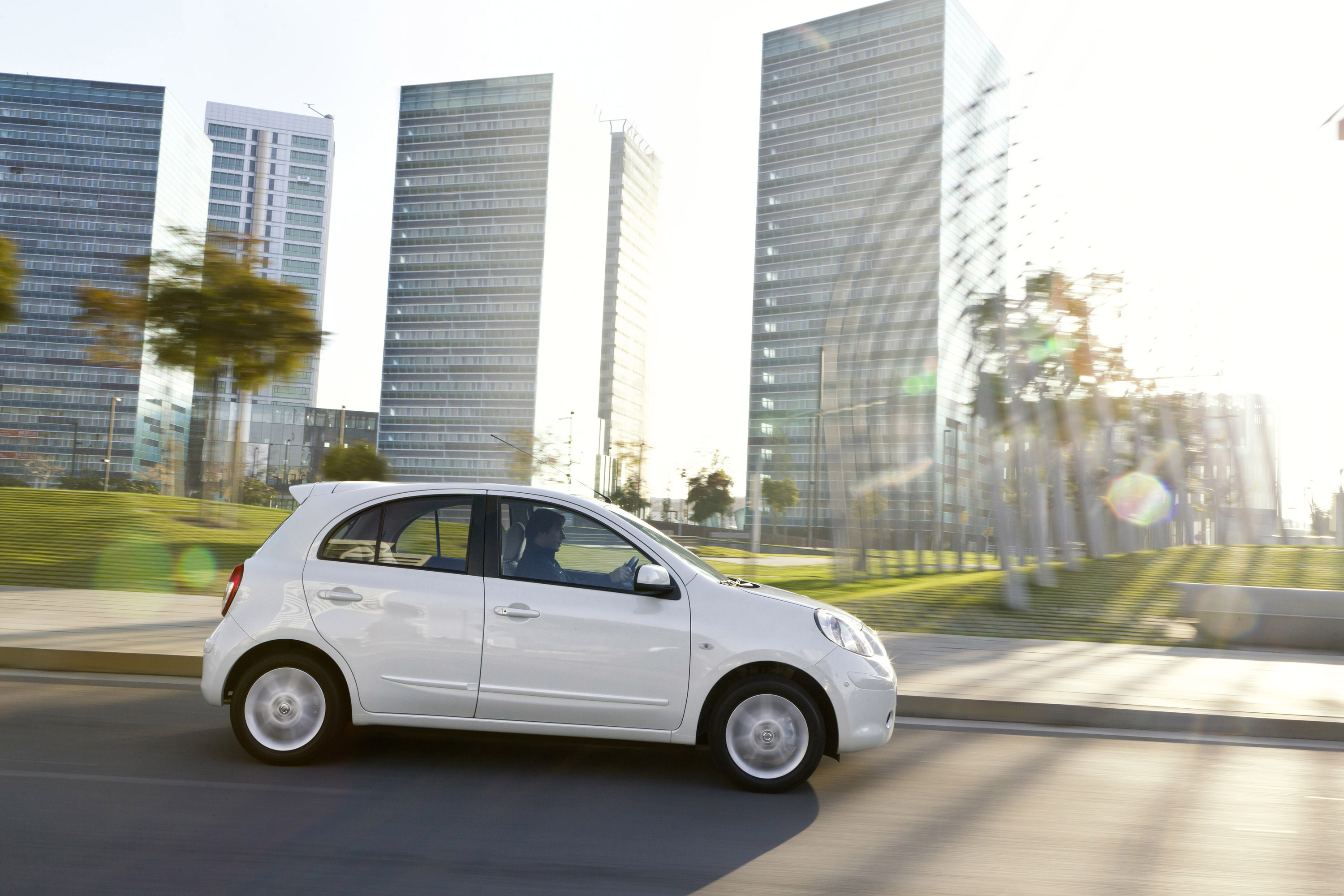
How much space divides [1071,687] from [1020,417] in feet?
35.9

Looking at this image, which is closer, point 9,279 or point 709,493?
point 9,279

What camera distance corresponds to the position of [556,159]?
129250 millimetres

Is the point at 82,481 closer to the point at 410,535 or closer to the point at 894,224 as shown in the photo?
the point at 894,224

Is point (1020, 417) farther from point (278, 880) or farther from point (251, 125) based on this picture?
point (251, 125)

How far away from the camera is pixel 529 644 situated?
4941mm

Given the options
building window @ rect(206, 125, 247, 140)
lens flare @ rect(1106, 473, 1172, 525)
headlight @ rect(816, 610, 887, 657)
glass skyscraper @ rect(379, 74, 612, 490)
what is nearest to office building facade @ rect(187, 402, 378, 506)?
glass skyscraper @ rect(379, 74, 612, 490)

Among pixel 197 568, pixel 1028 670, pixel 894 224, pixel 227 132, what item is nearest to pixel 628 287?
pixel 227 132

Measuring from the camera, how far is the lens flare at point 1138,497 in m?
40.3

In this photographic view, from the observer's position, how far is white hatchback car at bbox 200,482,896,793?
193 inches

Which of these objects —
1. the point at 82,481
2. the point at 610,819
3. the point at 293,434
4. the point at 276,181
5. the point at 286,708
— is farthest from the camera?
the point at 276,181

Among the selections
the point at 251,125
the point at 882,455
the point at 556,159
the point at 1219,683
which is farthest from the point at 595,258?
the point at 1219,683

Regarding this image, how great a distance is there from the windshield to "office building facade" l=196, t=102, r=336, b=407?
159 meters

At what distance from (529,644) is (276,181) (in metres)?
174

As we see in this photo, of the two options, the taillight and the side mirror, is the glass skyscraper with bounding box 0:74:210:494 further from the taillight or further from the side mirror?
the side mirror
